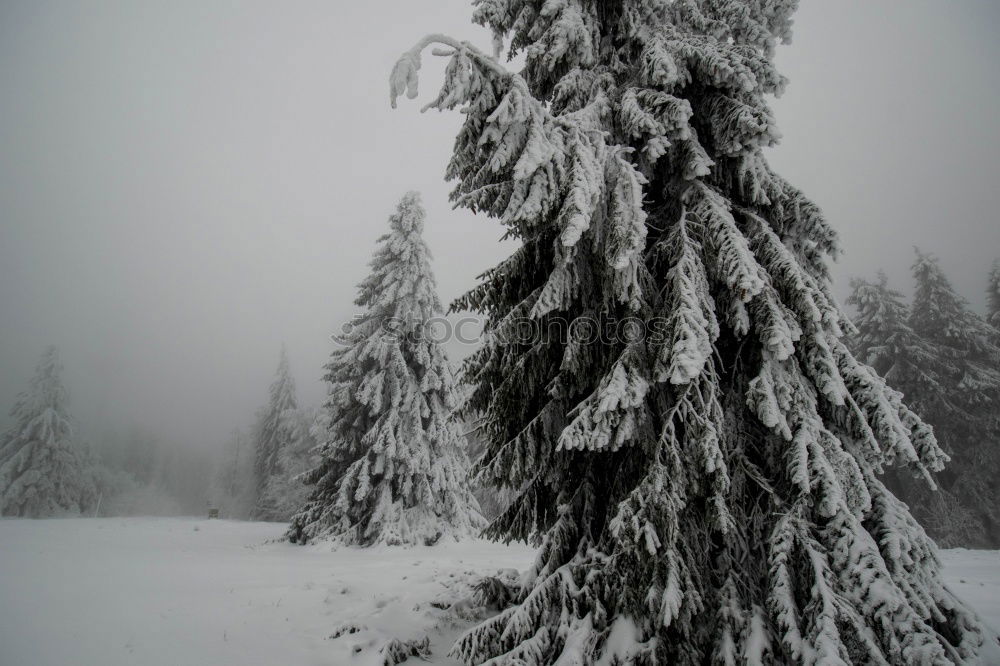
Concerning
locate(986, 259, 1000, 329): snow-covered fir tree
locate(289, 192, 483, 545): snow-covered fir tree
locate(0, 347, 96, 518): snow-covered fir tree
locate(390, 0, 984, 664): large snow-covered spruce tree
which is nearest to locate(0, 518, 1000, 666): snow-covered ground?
locate(390, 0, 984, 664): large snow-covered spruce tree

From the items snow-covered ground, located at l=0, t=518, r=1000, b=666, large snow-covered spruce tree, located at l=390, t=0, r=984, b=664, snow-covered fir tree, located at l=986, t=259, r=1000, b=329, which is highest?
snow-covered fir tree, located at l=986, t=259, r=1000, b=329

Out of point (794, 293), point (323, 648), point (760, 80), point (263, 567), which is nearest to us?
point (794, 293)

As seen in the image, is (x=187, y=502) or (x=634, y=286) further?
(x=187, y=502)

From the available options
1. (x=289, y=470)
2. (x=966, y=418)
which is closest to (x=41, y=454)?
(x=289, y=470)

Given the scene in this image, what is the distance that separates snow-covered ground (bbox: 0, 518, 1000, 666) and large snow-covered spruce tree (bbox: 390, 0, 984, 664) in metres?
1.88

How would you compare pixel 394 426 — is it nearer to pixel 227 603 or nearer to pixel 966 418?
pixel 227 603

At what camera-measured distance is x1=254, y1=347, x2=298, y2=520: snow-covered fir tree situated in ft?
103

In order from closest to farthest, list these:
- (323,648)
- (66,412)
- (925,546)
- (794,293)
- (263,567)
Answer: (925,546) < (794,293) < (323,648) < (263,567) < (66,412)

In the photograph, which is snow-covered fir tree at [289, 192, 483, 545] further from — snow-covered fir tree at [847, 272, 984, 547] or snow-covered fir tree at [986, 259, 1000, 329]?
snow-covered fir tree at [986, 259, 1000, 329]

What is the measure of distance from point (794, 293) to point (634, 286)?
151 cm

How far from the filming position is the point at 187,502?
3250 inches

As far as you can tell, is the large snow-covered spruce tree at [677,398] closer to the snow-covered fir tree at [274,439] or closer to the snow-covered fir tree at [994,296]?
the snow-covered fir tree at [994,296]

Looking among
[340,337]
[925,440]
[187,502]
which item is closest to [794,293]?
[925,440]

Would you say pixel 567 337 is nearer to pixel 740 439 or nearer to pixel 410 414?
pixel 740 439
